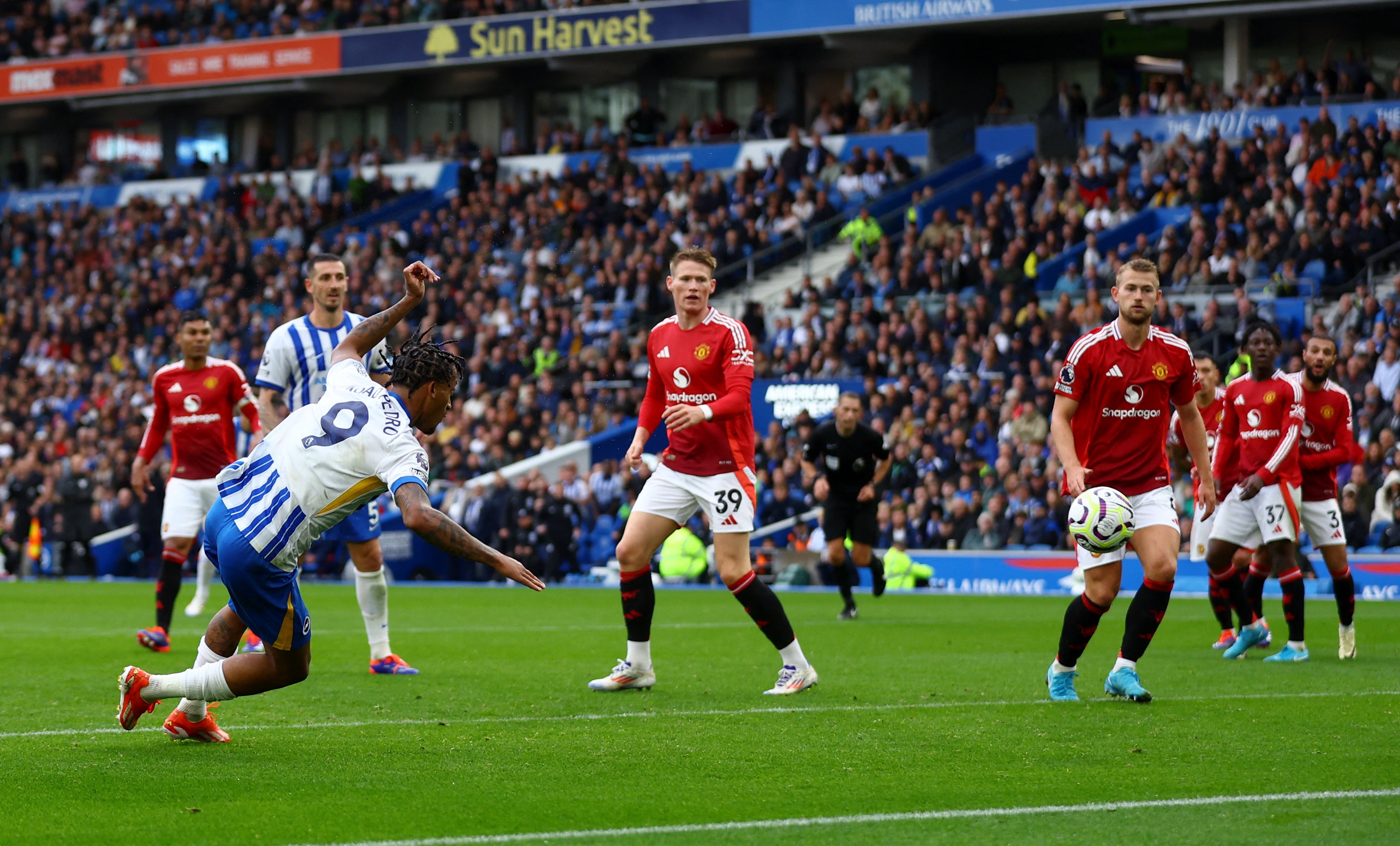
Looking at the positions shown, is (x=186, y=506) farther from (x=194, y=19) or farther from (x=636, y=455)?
(x=194, y=19)

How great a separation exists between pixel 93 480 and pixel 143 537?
3.46 meters

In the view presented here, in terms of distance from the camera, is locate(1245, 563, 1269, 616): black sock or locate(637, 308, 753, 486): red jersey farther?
locate(1245, 563, 1269, 616): black sock

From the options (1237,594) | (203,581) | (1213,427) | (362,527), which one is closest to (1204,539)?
(1213,427)

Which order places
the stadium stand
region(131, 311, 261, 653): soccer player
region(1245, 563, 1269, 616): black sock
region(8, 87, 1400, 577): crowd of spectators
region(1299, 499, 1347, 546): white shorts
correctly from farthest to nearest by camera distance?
the stadium stand
region(8, 87, 1400, 577): crowd of spectators
region(131, 311, 261, 653): soccer player
region(1245, 563, 1269, 616): black sock
region(1299, 499, 1347, 546): white shorts

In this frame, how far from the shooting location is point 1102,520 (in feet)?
27.7

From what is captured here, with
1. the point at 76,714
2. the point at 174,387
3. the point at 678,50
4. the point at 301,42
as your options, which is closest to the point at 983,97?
the point at 678,50

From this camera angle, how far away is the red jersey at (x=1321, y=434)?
38.8 ft

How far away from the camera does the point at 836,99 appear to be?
3847cm

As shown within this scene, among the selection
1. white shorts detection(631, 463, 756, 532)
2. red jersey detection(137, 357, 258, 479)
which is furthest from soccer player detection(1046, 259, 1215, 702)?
red jersey detection(137, 357, 258, 479)

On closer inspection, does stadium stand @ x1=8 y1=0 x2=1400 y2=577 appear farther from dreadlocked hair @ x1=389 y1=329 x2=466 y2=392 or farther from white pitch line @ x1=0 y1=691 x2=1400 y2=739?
dreadlocked hair @ x1=389 y1=329 x2=466 y2=392

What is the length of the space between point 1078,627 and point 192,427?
7.36 metres

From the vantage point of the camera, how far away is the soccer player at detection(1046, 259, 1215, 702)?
28.5ft

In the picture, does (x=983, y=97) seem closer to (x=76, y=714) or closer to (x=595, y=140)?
(x=595, y=140)

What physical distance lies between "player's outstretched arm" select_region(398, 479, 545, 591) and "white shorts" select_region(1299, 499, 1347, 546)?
25.1 ft
